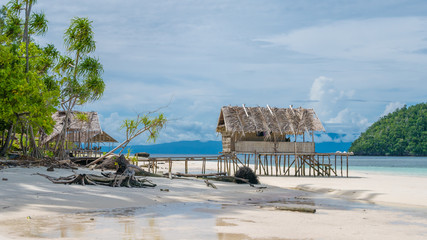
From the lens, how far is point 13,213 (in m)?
8.52

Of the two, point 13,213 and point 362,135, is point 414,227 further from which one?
point 362,135

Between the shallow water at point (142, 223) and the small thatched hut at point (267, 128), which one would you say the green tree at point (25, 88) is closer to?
the shallow water at point (142, 223)

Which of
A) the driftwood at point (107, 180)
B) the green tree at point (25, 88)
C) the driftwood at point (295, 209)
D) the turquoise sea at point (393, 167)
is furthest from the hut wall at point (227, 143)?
the driftwood at point (295, 209)

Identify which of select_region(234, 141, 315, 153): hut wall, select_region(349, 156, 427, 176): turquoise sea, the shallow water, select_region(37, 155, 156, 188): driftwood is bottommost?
select_region(349, 156, 427, 176): turquoise sea

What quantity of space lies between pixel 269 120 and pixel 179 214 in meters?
20.9

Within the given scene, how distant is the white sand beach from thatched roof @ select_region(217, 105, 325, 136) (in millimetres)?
14733

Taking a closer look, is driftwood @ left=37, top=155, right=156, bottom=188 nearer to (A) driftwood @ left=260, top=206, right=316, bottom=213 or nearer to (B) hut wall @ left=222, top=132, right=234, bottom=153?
(A) driftwood @ left=260, top=206, right=316, bottom=213

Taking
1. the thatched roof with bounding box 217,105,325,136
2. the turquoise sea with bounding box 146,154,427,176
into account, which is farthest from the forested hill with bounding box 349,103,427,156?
the thatched roof with bounding box 217,105,325,136

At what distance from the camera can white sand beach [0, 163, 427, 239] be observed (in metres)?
7.46

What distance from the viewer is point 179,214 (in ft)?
31.1

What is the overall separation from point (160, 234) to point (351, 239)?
10.1ft

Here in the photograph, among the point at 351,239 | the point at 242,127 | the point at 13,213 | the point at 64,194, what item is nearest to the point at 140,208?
the point at 64,194

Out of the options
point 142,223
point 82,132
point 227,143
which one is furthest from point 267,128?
point 142,223

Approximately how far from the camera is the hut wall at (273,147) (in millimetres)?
29656
